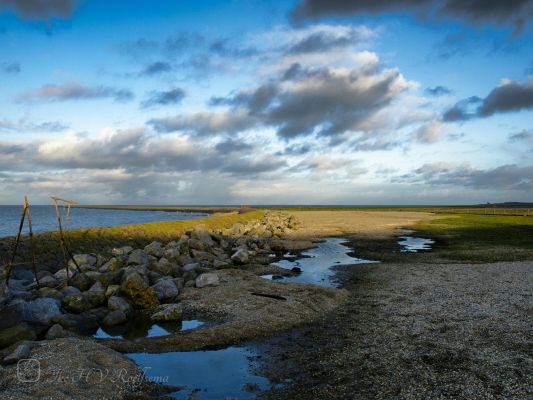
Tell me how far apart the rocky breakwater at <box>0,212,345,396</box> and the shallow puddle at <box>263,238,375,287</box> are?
115 inches

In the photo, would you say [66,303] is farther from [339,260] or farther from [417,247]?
[417,247]

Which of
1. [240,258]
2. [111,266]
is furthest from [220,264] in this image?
[111,266]

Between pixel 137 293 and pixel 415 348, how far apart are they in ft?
35.6

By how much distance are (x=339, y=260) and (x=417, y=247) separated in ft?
36.9

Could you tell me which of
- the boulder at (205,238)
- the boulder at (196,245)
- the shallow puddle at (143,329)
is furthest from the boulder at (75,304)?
the boulder at (205,238)

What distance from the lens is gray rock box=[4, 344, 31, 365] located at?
9305mm

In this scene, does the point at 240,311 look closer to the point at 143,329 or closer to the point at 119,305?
the point at 143,329

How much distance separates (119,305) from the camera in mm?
14750

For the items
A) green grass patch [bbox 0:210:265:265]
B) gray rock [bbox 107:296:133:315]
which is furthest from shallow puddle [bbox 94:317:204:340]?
green grass patch [bbox 0:210:265:265]

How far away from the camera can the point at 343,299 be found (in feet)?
56.2

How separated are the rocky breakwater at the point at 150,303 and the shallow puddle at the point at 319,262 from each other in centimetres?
293

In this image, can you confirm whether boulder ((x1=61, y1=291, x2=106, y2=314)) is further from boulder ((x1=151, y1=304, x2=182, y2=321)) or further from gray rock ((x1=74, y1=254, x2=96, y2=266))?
gray rock ((x1=74, y1=254, x2=96, y2=266))

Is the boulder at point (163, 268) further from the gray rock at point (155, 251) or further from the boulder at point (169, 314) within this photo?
the boulder at point (169, 314)

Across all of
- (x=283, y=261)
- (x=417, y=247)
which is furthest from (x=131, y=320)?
(x=417, y=247)
